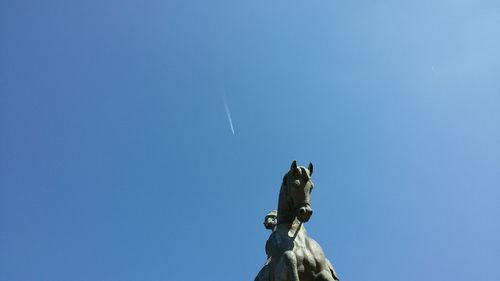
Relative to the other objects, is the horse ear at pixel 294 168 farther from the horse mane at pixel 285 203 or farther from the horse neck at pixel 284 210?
the horse neck at pixel 284 210

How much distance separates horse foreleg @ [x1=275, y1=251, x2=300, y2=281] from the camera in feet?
25.1

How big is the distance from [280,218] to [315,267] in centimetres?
114

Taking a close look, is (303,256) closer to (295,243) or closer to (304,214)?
(295,243)

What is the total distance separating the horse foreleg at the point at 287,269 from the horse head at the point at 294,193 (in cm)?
92

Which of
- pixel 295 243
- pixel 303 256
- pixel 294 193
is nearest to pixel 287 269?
pixel 303 256

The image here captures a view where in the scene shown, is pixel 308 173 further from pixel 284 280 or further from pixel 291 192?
pixel 284 280

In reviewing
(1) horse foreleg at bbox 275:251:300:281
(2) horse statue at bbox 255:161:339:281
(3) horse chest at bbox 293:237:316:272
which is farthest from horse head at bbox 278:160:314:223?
(1) horse foreleg at bbox 275:251:300:281

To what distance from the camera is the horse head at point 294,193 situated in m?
8.74

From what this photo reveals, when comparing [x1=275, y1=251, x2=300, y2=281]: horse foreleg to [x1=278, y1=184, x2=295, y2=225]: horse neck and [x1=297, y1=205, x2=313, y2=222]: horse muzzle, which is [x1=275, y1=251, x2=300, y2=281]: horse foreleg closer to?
[x1=297, y1=205, x2=313, y2=222]: horse muzzle

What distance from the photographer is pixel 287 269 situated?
7719 mm

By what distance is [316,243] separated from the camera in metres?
8.85

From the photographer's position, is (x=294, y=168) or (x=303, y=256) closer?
(x=303, y=256)

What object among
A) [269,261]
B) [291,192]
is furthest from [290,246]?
[291,192]

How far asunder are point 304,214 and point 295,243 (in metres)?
0.55
